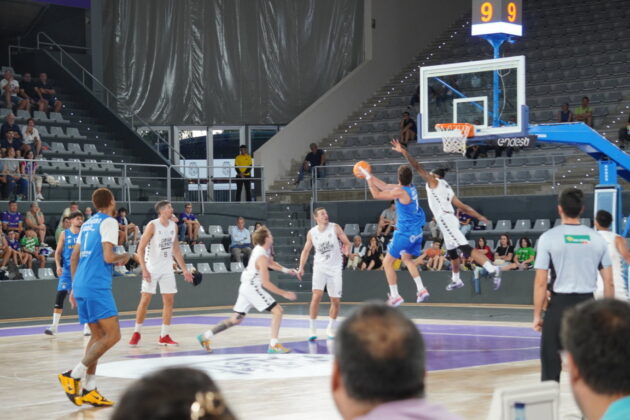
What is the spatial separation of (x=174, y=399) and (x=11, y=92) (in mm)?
25554

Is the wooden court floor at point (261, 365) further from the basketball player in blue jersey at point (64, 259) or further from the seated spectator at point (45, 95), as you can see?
the seated spectator at point (45, 95)

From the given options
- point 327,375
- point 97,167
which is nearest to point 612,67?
point 97,167

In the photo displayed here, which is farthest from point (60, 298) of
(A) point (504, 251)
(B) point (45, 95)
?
(B) point (45, 95)

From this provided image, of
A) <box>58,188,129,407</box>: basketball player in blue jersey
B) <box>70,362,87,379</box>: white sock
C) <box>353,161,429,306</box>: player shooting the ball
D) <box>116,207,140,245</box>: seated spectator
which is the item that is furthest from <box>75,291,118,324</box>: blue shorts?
<box>116,207,140,245</box>: seated spectator

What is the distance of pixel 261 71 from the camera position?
30.5m

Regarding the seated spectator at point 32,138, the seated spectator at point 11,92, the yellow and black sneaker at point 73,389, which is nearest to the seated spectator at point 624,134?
the seated spectator at point 32,138

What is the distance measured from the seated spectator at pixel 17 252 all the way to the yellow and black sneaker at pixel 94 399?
1166 centimetres

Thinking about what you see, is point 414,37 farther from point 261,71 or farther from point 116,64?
point 116,64

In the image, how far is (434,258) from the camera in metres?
22.3

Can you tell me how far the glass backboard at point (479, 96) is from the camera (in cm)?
1602

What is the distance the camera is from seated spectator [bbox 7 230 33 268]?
2023 centimetres

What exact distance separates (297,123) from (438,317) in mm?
11847

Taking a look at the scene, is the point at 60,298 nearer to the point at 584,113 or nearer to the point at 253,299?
the point at 253,299

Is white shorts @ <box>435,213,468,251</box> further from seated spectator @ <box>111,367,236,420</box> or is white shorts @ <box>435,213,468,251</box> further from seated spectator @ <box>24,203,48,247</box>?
seated spectator @ <box>111,367,236,420</box>
